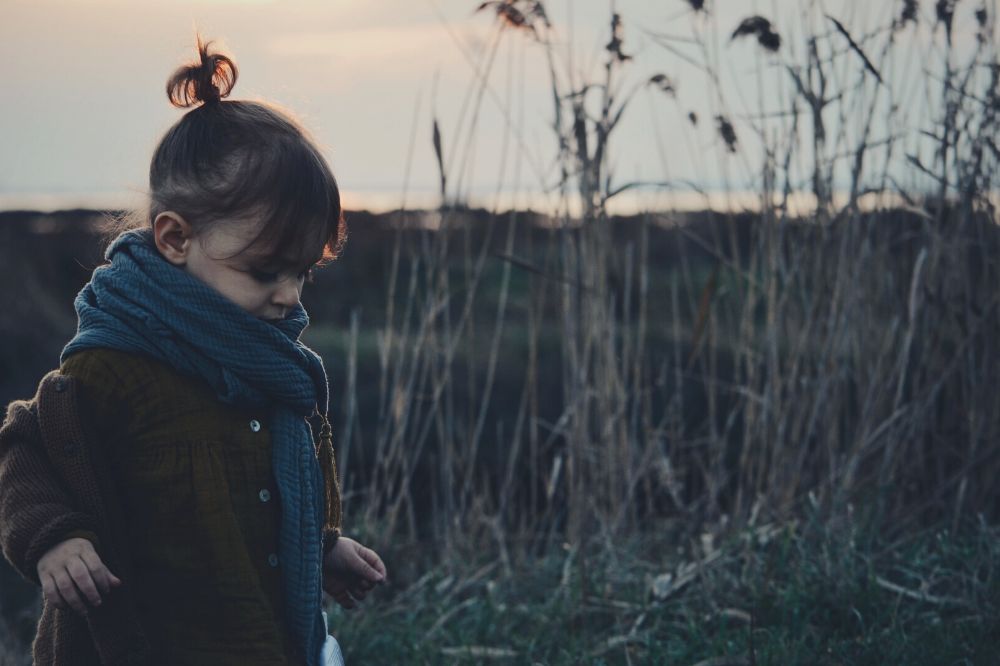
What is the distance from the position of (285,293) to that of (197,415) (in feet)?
0.66

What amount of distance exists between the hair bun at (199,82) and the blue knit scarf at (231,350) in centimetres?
20

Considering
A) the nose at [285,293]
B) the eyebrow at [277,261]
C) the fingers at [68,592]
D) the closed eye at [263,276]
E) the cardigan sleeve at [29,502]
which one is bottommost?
the fingers at [68,592]

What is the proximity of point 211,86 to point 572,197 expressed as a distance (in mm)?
1363

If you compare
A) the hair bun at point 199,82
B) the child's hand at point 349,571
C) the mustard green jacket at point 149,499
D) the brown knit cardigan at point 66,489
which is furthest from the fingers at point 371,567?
the hair bun at point 199,82

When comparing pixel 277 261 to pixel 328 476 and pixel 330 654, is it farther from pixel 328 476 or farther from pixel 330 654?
pixel 330 654

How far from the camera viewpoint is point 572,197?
275 centimetres

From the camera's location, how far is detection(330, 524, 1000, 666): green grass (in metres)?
2.27

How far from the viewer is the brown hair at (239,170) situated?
1.45 meters

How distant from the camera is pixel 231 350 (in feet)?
4.73

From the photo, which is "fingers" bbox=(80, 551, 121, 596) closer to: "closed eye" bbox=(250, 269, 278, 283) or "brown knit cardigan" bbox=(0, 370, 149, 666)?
"brown knit cardigan" bbox=(0, 370, 149, 666)

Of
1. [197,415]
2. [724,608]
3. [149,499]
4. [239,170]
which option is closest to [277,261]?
[239,170]

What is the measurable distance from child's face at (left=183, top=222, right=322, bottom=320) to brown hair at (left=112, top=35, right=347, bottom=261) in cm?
1

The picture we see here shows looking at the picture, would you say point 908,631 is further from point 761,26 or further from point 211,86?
point 211,86

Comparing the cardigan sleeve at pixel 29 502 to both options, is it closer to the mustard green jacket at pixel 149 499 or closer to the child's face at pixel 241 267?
the mustard green jacket at pixel 149 499
